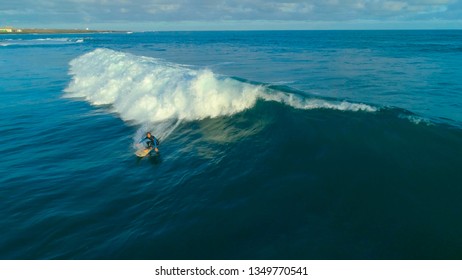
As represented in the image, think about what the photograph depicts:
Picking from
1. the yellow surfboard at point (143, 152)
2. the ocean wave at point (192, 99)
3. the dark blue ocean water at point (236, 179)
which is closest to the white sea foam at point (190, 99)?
the ocean wave at point (192, 99)

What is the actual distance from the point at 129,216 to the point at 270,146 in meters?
6.83

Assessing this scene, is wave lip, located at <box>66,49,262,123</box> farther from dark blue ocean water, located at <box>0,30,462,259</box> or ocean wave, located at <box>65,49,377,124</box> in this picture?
dark blue ocean water, located at <box>0,30,462,259</box>

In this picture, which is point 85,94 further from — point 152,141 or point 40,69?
point 40,69

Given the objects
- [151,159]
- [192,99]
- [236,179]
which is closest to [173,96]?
[192,99]

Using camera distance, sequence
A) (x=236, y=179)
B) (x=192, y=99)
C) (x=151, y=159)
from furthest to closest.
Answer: (x=192, y=99) → (x=151, y=159) → (x=236, y=179)

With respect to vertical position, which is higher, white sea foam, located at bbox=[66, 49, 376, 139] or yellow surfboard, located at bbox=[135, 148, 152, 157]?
white sea foam, located at bbox=[66, 49, 376, 139]

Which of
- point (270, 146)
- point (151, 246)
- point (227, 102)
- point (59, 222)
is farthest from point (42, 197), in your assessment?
point (227, 102)

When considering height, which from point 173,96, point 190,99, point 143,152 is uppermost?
point 173,96

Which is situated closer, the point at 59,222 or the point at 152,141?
the point at 59,222

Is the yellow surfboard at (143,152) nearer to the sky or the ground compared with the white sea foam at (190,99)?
nearer to the ground

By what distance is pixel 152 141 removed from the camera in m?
14.3

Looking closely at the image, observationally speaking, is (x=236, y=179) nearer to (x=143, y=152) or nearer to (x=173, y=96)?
(x=143, y=152)

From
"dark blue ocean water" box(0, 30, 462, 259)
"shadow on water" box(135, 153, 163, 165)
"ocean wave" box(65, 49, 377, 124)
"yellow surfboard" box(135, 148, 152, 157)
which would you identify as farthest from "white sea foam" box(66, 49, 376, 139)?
"shadow on water" box(135, 153, 163, 165)

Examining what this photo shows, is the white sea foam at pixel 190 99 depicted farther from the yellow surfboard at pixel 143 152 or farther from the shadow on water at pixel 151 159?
the shadow on water at pixel 151 159
